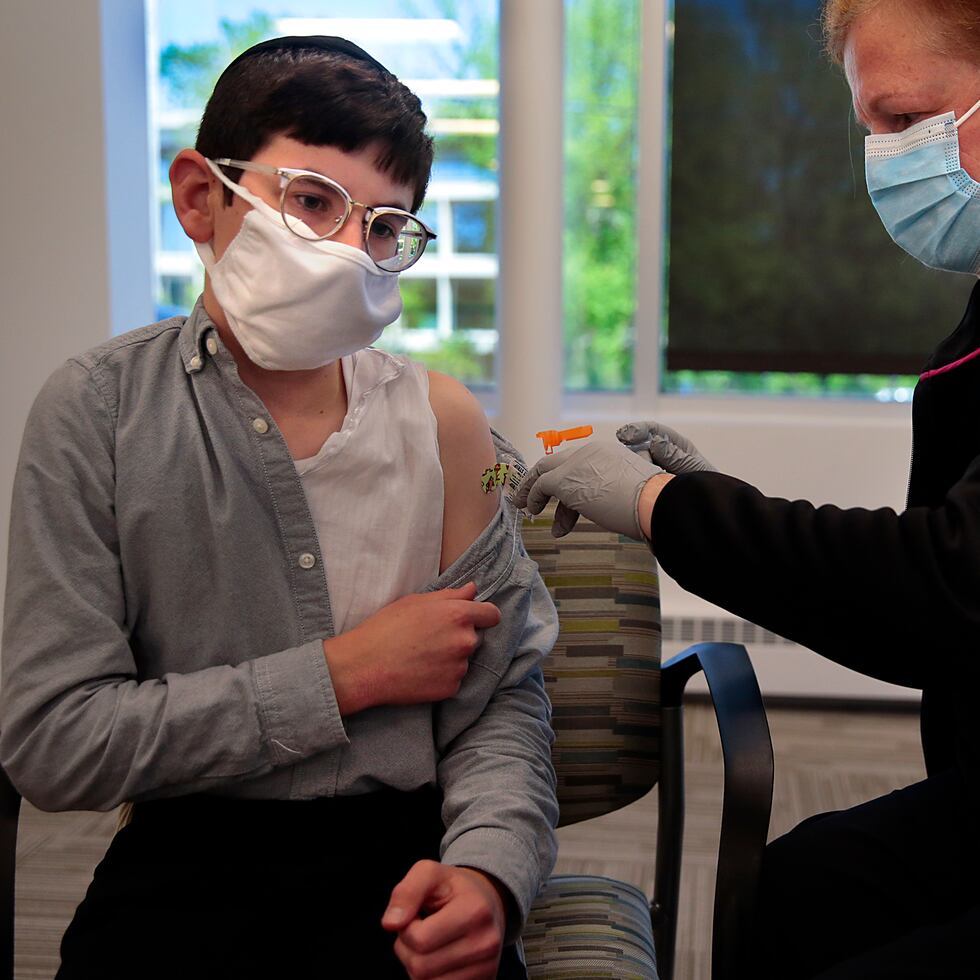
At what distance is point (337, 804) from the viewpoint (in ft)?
3.77

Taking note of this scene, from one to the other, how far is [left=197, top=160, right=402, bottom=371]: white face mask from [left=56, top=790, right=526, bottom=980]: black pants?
47cm

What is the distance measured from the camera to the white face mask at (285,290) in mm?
1175

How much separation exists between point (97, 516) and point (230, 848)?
14.0 inches

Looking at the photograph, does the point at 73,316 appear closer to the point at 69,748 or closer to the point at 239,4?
the point at 239,4

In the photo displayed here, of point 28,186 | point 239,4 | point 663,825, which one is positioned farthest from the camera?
point 239,4

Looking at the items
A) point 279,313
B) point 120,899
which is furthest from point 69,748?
point 279,313

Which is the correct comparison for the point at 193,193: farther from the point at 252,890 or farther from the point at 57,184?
the point at 57,184

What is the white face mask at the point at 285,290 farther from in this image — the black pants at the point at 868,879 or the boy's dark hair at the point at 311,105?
the black pants at the point at 868,879

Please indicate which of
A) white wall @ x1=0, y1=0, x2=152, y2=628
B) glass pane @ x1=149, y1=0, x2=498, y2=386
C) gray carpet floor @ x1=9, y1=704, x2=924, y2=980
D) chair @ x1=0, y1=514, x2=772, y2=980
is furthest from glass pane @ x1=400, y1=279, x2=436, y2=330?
chair @ x1=0, y1=514, x2=772, y2=980

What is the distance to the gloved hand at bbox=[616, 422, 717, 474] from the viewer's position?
1.41 metres

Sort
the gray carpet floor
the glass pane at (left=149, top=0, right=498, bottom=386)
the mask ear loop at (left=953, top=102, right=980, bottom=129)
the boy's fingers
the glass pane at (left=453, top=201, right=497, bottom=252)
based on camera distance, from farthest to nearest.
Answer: the glass pane at (left=453, top=201, right=497, bottom=252) < the glass pane at (left=149, top=0, right=498, bottom=386) < the gray carpet floor < the mask ear loop at (left=953, top=102, right=980, bottom=129) < the boy's fingers

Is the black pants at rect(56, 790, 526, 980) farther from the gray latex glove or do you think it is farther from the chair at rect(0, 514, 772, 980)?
the gray latex glove

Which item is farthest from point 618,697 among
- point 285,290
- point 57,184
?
point 57,184

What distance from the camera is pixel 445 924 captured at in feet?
3.18
